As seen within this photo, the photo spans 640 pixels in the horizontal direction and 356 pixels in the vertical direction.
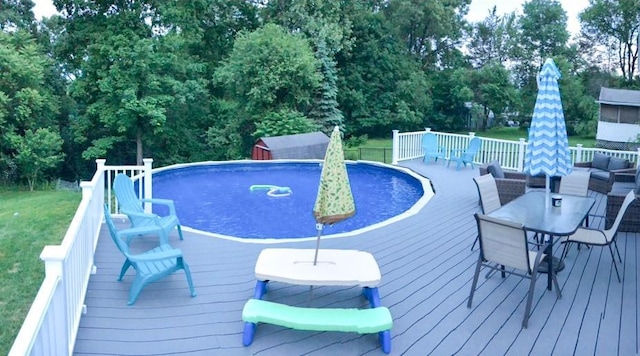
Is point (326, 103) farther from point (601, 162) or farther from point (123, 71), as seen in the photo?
point (601, 162)

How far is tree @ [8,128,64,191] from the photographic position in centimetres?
1789

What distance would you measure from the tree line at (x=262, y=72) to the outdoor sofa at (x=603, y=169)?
11.9m

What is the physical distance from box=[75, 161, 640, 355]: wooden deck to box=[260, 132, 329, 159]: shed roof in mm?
10212

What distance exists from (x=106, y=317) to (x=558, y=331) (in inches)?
138

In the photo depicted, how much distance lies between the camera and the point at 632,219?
681cm

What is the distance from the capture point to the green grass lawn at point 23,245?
19.5 ft

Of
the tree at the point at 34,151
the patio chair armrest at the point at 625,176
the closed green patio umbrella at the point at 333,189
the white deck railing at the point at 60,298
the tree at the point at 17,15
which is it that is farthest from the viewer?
the tree at the point at 17,15

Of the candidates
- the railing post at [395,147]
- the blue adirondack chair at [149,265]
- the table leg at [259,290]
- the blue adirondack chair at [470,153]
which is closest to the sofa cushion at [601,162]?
the blue adirondack chair at [470,153]

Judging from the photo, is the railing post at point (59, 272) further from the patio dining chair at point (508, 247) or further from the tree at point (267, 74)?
the tree at point (267, 74)

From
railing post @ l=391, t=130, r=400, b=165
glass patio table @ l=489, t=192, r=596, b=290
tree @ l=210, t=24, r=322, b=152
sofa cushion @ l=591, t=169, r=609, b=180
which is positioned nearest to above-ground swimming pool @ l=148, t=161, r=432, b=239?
railing post @ l=391, t=130, r=400, b=165

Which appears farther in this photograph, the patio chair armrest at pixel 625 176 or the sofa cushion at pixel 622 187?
the patio chair armrest at pixel 625 176

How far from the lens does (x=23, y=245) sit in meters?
8.91

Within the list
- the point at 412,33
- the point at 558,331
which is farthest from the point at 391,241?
the point at 412,33

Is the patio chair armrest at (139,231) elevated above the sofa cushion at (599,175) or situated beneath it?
situated beneath
